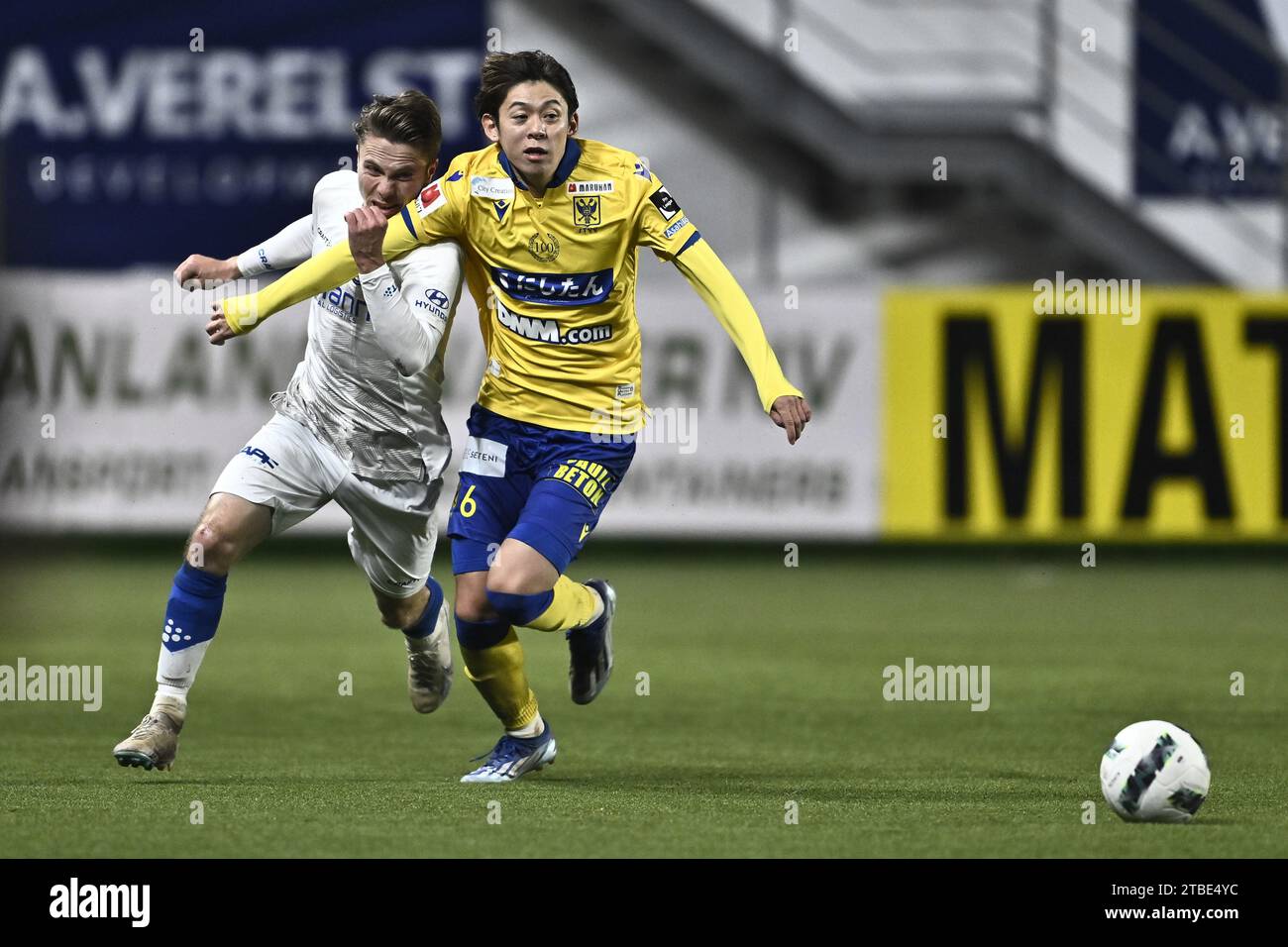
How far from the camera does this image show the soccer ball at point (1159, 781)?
20.5 feet

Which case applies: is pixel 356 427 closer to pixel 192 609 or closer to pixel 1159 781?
pixel 192 609

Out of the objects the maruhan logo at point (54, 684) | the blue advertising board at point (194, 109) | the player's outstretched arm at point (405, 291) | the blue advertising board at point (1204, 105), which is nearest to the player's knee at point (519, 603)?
the player's outstretched arm at point (405, 291)

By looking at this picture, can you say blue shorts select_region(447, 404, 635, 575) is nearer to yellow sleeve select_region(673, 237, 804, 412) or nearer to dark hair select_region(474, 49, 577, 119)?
yellow sleeve select_region(673, 237, 804, 412)

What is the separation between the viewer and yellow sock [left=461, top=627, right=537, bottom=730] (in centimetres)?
708

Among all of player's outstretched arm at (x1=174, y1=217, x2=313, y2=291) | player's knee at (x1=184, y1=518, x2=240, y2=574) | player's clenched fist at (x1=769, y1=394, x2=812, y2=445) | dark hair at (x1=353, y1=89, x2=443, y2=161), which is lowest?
player's knee at (x1=184, y1=518, x2=240, y2=574)

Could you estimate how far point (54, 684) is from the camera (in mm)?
9797

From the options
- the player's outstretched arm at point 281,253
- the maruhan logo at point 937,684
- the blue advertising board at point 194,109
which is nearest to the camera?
the player's outstretched arm at point 281,253

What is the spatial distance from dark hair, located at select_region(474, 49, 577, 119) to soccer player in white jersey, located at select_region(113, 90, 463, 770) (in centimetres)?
41

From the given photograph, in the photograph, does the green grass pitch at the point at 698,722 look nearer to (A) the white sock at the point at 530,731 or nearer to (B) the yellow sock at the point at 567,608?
(A) the white sock at the point at 530,731

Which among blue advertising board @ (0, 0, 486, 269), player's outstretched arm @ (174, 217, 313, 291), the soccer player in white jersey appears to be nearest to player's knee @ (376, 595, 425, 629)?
the soccer player in white jersey

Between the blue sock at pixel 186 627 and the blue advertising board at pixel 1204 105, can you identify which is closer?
the blue sock at pixel 186 627

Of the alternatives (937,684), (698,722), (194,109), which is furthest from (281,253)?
(194,109)

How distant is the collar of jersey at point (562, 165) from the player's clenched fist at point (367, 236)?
1.74 feet

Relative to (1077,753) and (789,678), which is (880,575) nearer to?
(789,678)
